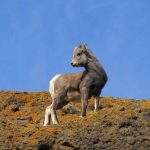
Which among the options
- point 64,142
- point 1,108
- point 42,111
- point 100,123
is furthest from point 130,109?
point 1,108

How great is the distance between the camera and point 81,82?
2358 centimetres

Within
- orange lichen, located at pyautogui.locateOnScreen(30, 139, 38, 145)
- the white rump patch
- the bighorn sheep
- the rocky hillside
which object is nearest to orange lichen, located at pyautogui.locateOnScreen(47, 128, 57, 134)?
the rocky hillside

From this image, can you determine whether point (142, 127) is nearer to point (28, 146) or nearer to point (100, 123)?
point (100, 123)

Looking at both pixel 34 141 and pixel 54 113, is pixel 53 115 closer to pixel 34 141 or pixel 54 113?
pixel 54 113

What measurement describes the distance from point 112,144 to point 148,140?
0.97 m

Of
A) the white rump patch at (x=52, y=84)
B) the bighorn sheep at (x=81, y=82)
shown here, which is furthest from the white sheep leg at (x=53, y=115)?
the white rump patch at (x=52, y=84)

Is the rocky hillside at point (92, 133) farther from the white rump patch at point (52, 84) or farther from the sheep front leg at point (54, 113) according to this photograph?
the white rump patch at point (52, 84)

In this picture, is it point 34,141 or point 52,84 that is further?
point 52,84

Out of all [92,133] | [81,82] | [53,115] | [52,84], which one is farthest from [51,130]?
[52,84]

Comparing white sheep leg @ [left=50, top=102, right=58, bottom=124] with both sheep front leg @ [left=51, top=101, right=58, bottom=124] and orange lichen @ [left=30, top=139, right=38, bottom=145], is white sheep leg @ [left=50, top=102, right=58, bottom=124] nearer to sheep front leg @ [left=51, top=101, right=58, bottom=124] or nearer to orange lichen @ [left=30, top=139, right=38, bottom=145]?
sheep front leg @ [left=51, top=101, right=58, bottom=124]

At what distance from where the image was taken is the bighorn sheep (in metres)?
23.5

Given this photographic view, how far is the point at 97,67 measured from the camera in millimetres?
23906

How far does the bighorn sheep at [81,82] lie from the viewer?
23.5 m

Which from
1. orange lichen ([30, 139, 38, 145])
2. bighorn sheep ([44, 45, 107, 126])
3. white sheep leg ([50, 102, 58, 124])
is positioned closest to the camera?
orange lichen ([30, 139, 38, 145])
